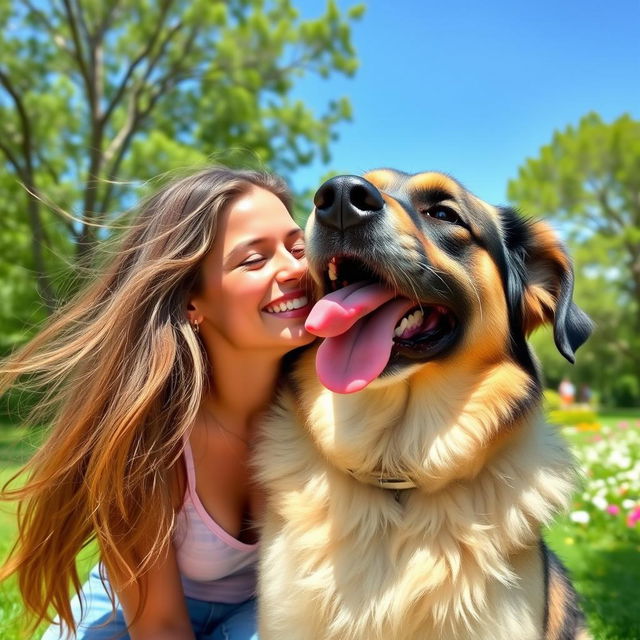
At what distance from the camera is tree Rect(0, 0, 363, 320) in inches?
583

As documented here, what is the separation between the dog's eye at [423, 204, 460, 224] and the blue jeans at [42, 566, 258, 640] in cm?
211

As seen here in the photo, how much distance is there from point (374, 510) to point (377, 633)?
43 cm

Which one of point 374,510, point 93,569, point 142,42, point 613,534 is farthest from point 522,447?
point 142,42

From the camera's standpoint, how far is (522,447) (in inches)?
101

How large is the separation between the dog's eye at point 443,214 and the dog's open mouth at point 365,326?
1.40 ft

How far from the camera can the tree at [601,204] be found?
30.2 metres

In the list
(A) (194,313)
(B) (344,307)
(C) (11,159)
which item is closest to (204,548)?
(A) (194,313)

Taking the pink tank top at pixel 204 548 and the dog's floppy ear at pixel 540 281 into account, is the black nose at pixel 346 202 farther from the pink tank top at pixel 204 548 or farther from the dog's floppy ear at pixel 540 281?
the pink tank top at pixel 204 548

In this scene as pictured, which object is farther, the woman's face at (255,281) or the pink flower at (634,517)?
the pink flower at (634,517)

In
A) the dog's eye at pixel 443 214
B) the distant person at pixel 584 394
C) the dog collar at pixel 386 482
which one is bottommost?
the distant person at pixel 584 394

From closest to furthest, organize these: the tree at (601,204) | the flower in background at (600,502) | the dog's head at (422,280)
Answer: the dog's head at (422,280) → the flower in background at (600,502) → the tree at (601,204)

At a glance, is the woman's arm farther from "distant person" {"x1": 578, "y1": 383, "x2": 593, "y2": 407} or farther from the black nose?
"distant person" {"x1": 578, "y1": 383, "x2": 593, "y2": 407}

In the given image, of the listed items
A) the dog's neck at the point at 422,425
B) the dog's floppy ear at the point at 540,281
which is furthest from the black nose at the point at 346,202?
the dog's floppy ear at the point at 540,281

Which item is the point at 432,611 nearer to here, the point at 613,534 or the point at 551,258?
the point at 551,258
